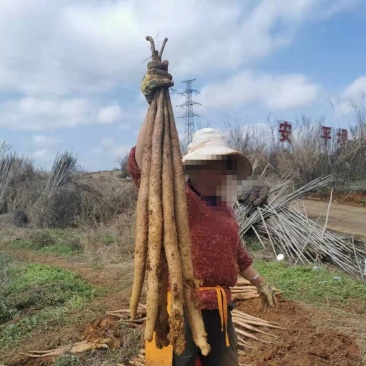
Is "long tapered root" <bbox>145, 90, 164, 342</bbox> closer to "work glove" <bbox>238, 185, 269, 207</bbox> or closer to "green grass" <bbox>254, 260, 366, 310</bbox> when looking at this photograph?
"green grass" <bbox>254, 260, 366, 310</bbox>

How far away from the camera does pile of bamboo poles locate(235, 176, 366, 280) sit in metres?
7.23

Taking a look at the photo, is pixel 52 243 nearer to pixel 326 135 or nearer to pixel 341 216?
pixel 341 216

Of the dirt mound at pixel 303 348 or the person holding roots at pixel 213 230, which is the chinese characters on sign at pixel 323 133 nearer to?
the dirt mound at pixel 303 348

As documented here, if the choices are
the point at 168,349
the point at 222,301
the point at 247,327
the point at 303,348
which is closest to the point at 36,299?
the point at 247,327

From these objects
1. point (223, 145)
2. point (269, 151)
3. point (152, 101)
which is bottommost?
point (223, 145)

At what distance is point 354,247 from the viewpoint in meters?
7.19

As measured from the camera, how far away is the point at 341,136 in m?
16.5

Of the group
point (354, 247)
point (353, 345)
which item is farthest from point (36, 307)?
point (354, 247)

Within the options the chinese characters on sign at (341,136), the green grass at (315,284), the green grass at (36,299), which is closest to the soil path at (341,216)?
the green grass at (315,284)

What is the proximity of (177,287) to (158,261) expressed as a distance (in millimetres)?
128

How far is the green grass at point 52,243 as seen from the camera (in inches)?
363

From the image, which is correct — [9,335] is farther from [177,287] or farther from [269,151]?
[269,151]

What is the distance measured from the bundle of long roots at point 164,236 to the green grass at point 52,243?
291 inches

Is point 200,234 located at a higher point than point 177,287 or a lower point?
higher
